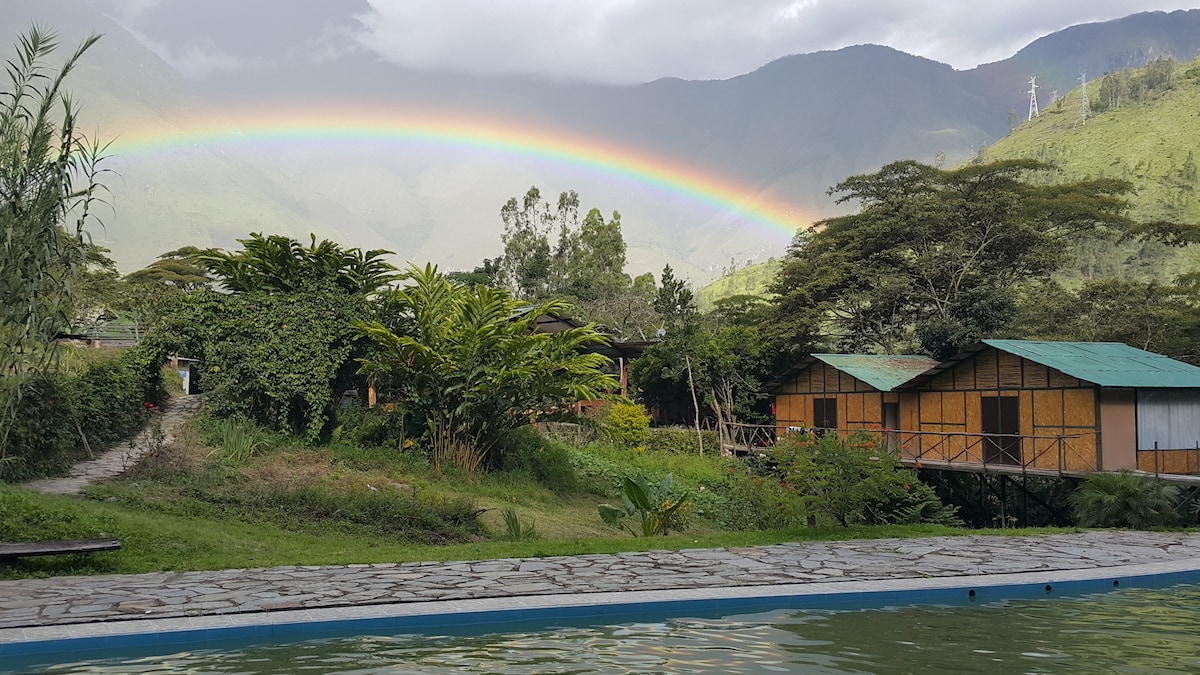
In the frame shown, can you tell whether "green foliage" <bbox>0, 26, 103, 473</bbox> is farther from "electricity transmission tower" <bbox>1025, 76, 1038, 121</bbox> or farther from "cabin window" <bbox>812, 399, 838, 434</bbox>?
"electricity transmission tower" <bbox>1025, 76, 1038, 121</bbox>

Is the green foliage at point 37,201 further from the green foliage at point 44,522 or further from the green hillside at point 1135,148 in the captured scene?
the green hillside at point 1135,148

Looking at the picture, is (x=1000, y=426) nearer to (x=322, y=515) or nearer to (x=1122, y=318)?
(x=1122, y=318)

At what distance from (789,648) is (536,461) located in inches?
490

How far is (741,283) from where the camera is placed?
9912 cm

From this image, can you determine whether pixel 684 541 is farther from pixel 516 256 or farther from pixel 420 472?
pixel 516 256

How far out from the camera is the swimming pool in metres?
6.00

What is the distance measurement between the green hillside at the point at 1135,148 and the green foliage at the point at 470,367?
55.4 meters

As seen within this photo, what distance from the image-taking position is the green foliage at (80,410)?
12961 mm

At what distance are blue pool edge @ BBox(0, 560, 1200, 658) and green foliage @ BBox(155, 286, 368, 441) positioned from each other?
10.7 metres

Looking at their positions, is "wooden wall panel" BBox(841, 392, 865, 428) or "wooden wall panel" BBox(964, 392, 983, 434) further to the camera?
"wooden wall panel" BBox(841, 392, 865, 428)

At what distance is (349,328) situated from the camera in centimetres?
1775

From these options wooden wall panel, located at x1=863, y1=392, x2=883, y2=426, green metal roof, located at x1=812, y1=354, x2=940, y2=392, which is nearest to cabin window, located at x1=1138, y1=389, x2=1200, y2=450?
green metal roof, located at x1=812, y1=354, x2=940, y2=392

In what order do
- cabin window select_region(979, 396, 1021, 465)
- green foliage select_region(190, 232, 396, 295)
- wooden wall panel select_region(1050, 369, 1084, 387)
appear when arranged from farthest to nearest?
cabin window select_region(979, 396, 1021, 465) → wooden wall panel select_region(1050, 369, 1084, 387) → green foliage select_region(190, 232, 396, 295)

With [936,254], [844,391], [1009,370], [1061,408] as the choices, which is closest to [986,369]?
[1009,370]
